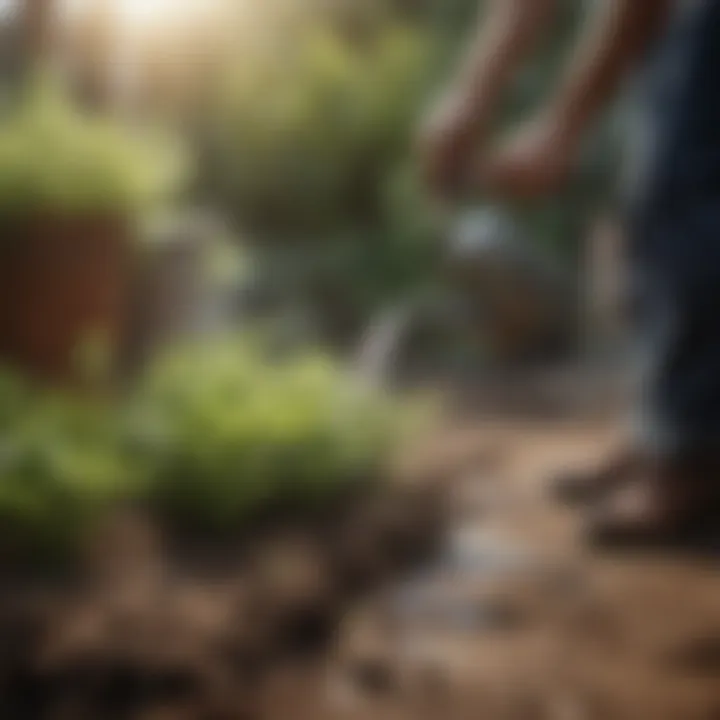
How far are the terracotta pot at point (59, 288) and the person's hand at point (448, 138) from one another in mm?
179

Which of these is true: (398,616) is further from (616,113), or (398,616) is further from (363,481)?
(616,113)

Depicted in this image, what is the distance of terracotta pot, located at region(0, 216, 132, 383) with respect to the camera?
0.74 m

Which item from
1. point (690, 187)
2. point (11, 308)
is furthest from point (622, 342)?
point (11, 308)

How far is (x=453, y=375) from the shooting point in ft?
2.48

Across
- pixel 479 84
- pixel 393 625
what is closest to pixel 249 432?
pixel 393 625

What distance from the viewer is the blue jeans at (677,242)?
0.75 metres

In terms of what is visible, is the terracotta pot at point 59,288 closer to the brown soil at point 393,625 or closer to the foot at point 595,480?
the brown soil at point 393,625

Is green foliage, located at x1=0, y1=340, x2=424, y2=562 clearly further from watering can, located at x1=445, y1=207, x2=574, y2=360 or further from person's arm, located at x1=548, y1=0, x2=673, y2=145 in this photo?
person's arm, located at x1=548, y1=0, x2=673, y2=145

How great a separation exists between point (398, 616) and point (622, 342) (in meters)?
0.20

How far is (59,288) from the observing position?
75cm

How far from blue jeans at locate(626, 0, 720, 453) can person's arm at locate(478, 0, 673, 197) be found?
20 mm

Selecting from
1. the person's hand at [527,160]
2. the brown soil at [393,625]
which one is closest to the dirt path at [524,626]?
the brown soil at [393,625]

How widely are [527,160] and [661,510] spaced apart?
0.22 meters

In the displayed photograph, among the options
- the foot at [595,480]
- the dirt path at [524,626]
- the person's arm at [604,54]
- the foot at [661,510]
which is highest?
the person's arm at [604,54]
